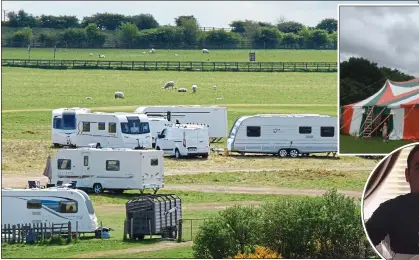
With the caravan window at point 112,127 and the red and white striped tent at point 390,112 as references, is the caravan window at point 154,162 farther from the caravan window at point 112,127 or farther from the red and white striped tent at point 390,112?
the red and white striped tent at point 390,112

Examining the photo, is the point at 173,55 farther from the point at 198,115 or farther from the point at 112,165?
the point at 112,165

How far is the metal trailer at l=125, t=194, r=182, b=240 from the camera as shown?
3008 centimetres

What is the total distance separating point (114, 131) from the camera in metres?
46.8

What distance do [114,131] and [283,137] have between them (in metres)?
6.36

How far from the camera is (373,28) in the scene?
17.9m

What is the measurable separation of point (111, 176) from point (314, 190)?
6.24 meters

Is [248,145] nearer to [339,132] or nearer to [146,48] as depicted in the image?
[339,132]

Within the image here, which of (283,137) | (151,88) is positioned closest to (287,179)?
(283,137)

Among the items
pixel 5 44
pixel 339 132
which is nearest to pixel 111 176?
pixel 339 132

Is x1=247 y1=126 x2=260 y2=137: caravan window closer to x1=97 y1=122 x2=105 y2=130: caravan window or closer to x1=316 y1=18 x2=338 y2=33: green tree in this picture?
x1=97 y1=122 x2=105 y2=130: caravan window

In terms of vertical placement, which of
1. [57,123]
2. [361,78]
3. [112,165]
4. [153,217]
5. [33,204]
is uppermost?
[361,78]

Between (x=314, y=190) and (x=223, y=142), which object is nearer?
(x=314, y=190)

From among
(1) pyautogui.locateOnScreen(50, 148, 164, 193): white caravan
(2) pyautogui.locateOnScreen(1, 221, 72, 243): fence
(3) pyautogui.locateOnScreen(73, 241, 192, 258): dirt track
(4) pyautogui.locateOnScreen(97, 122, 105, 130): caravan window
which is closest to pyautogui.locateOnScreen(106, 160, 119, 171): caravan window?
(1) pyautogui.locateOnScreen(50, 148, 164, 193): white caravan

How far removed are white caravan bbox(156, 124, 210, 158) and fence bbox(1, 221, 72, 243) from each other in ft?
50.8
